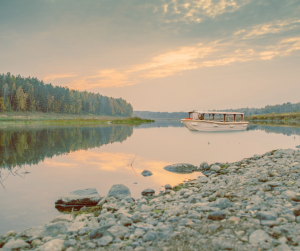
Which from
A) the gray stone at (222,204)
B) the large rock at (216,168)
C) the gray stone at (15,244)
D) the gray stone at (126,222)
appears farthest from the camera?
the large rock at (216,168)

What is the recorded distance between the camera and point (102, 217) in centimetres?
671

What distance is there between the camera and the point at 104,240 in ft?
16.4

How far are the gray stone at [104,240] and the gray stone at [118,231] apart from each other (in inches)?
7.4

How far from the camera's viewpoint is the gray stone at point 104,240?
4863 mm

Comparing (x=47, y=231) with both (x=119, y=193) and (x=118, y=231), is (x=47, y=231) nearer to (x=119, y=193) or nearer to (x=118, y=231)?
(x=118, y=231)

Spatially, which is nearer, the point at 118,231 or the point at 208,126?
the point at 118,231

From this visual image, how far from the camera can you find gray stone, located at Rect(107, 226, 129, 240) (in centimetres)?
522

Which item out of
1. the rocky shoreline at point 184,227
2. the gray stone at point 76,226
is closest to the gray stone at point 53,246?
the rocky shoreline at point 184,227

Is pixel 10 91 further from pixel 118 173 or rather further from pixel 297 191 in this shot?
pixel 297 191

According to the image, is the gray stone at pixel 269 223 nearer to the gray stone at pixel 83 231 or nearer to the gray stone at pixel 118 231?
the gray stone at pixel 118 231

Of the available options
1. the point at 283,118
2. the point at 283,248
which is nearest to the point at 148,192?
the point at 283,248

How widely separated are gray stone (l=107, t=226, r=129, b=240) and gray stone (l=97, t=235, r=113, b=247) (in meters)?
0.19

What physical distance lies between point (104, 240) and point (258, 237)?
→ 352 cm

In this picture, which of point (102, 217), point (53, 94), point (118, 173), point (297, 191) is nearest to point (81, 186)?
point (118, 173)
